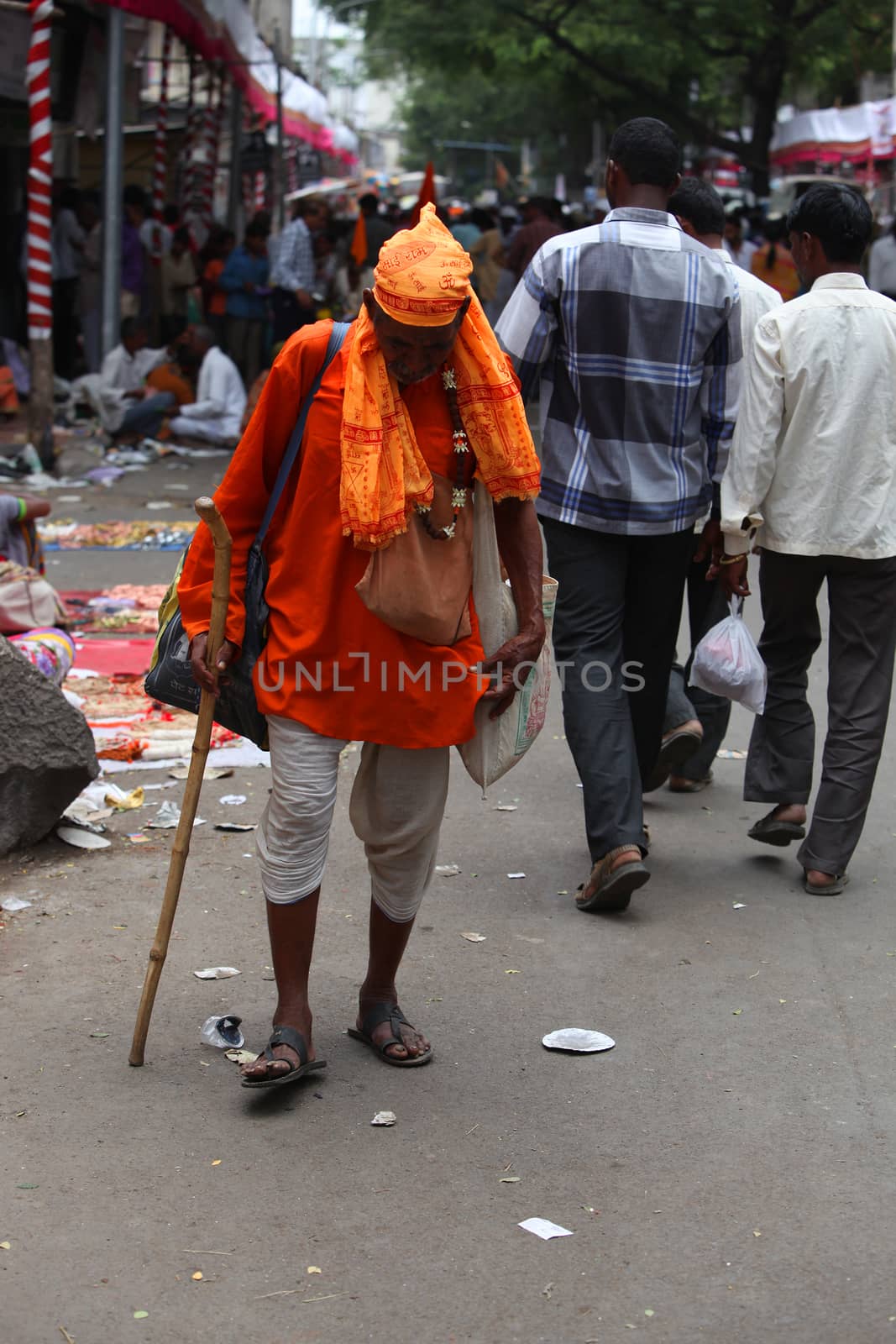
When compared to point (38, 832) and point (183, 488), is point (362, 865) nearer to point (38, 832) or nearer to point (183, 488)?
point (38, 832)

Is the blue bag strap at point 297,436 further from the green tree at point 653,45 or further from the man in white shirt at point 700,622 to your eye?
the green tree at point 653,45

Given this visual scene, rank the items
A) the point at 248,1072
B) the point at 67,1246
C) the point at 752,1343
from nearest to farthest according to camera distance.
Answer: the point at 752,1343
the point at 67,1246
the point at 248,1072

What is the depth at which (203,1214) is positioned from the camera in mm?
2887

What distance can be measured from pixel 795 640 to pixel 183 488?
27.0 ft

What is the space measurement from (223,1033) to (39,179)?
9988mm

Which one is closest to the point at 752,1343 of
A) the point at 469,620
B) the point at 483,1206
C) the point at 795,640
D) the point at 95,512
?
the point at 483,1206

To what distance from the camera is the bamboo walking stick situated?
325 cm

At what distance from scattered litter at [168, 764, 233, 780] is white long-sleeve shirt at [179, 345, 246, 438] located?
870 centimetres

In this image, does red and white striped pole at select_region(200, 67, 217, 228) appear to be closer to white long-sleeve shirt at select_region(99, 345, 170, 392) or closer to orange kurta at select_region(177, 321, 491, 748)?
white long-sleeve shirt at select_region(99, 345, 170, 392)

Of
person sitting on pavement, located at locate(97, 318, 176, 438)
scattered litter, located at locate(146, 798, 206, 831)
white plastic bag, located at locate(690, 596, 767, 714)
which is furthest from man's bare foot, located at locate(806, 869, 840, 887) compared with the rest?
person sitting on pavement, located at locate(97, 318, 176, 438)

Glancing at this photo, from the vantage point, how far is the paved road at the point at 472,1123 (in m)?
2.65

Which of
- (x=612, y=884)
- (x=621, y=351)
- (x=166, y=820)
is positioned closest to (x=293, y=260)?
(x=166, y=820)

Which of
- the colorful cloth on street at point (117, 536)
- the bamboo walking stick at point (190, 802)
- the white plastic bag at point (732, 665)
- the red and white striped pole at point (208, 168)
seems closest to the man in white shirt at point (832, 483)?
the white plastic bag at point (732, 665)

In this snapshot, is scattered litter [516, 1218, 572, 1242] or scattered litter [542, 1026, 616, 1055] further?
scattered litter [542, 1026, 616, 1055]
